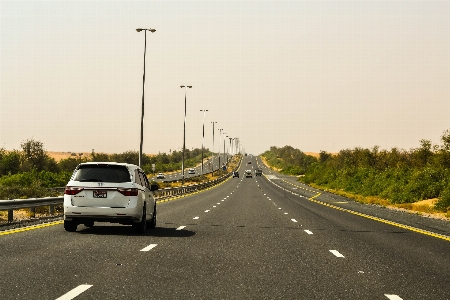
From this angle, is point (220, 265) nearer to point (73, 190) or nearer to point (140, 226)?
point (140, 226)

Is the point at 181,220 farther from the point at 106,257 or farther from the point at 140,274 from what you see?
the point at 140,274

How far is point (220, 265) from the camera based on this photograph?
427 inches

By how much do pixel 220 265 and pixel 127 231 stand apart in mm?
7094

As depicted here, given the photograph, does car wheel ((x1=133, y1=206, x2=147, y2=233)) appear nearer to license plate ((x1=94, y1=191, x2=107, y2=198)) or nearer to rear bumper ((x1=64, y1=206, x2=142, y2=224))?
rear bumper ((x1=64, y1=206, x2=142, y2=224))

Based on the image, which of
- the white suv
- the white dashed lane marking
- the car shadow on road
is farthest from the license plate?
the white dashed lane marking

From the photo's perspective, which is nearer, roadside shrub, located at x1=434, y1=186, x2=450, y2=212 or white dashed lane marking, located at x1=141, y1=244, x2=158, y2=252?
white dashed lane marking, located at x1=141, y1=244, x2=158, y2=252

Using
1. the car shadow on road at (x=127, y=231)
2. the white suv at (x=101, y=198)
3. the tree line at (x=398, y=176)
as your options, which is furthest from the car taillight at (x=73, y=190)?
the tree line at (x=398, y=176)

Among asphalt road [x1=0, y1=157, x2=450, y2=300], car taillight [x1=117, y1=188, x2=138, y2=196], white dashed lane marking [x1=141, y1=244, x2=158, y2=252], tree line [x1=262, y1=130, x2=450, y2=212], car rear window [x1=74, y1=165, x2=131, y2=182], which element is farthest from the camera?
tree line [x1=262, y1=130, x2=450, y2=212]

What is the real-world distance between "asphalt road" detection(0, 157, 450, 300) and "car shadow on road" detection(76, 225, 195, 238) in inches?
1.1

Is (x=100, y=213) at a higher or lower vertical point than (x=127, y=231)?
higher

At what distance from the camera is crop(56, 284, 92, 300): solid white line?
298 inches

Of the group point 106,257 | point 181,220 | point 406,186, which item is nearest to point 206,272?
point 106,257

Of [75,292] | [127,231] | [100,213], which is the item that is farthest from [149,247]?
[75,292]

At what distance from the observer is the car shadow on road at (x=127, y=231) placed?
54.3 ft
